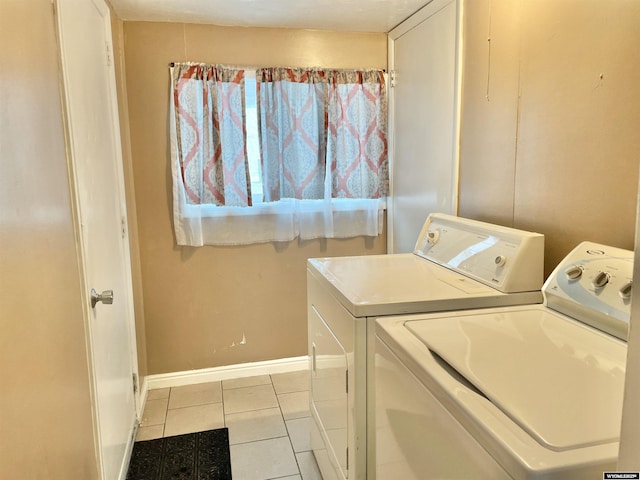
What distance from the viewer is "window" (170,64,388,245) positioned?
267 cm

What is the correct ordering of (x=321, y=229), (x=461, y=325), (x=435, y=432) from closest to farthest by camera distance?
(x=435, y=432), (x=461, y=325), (x=321, y=229)

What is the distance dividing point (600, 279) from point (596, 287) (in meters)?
0.02

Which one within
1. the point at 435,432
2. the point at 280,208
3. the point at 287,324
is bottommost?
the point at 287,324

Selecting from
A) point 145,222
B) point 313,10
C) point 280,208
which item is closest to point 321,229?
point 280,208

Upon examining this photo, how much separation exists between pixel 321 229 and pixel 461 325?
1770 mm

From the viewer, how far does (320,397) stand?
1978mm

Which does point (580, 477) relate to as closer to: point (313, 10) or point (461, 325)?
point (461, 325)

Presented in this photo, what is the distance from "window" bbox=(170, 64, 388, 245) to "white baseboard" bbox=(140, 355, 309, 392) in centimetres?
83

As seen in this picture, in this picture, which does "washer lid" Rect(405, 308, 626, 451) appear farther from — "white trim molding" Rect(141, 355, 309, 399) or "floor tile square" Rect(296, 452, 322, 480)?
"white trim molding" Rect(141, 355, 309, 399)

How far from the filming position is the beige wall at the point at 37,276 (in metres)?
0.93

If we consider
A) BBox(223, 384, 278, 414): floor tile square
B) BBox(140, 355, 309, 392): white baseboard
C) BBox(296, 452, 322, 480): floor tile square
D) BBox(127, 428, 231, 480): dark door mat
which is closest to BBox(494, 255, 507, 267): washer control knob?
BBox(296, 452, 322, 480): floor tile square

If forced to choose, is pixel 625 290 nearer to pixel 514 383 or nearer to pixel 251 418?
pixel 514 383

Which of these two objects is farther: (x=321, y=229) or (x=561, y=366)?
(x=321, y=229)

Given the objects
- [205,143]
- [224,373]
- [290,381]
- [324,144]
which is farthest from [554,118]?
[224,373]
